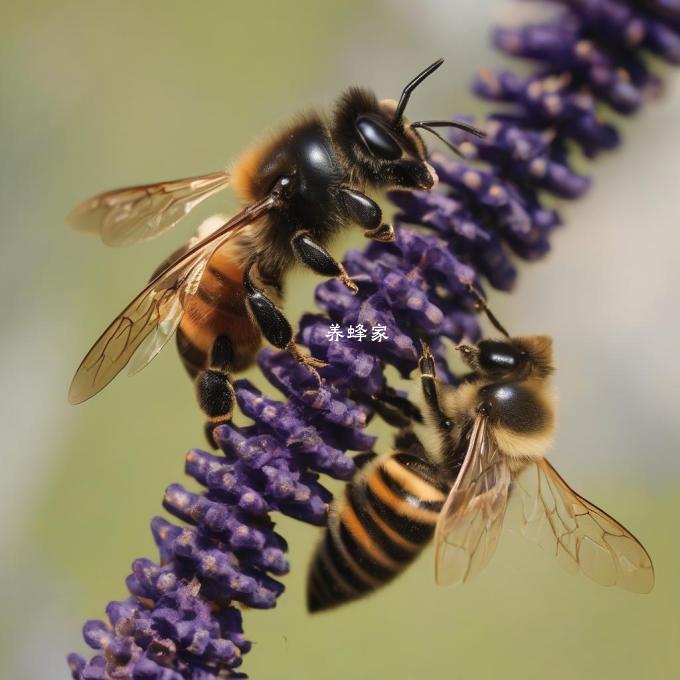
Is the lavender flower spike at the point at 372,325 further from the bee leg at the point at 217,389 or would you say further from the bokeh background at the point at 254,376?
the bokeh background at the point at 254,376

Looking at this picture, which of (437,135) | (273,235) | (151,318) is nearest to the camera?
(151,318)

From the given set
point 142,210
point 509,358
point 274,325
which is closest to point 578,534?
point 509,358

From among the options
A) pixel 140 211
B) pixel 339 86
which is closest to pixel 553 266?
pixel 339 86

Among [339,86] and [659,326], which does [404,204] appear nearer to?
[659,326]

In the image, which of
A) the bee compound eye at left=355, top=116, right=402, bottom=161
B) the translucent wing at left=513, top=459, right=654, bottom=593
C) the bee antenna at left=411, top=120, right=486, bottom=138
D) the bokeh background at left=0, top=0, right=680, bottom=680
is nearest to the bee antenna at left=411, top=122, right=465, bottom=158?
the bee antenna at left=411, top=120, right=486, bottom=138

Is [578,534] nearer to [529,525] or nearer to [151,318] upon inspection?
[529,525]
